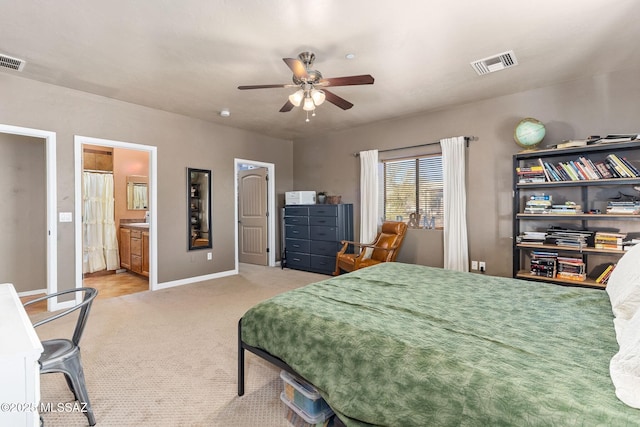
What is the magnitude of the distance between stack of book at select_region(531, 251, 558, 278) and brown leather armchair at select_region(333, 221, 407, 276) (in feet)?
5.22

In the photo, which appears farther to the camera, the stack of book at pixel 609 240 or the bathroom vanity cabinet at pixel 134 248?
the bathroom vanity cabinet at pixel 134 248

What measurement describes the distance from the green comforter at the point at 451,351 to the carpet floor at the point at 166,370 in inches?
16.1

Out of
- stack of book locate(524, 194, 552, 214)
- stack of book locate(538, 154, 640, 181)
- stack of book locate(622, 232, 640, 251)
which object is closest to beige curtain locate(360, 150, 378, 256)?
stack of book locate(524, 194, 552, 214)

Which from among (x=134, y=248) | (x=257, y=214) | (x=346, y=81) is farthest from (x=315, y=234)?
(x=346, y=81)

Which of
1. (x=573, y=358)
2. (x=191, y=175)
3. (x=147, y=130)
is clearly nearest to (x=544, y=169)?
(x=573, y=358)

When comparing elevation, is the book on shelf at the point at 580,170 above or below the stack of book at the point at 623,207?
above

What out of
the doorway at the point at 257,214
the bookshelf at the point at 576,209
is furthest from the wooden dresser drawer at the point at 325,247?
the bookshelf at the point at 576,209

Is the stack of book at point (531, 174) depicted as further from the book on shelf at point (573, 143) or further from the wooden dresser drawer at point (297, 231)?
the wooden dresser drawer at point (297, 231)

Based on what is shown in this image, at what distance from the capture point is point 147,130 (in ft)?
14.1

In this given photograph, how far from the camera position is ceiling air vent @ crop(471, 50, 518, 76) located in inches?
112

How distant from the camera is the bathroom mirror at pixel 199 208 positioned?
15.7ft

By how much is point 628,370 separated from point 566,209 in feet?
9.57

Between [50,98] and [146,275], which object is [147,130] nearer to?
[50,98]

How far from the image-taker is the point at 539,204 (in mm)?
3387
